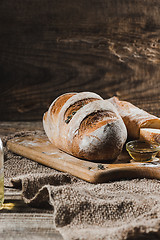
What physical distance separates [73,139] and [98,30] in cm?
129

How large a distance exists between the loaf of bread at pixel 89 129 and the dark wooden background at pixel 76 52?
100 cm

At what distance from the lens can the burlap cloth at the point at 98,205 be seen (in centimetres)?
77

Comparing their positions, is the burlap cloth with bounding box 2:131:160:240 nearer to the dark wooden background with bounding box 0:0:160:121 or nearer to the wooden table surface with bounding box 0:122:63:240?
the wooden table surface with bounding box 0:122:63:240

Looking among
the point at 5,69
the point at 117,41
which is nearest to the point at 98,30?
the point at 117,41

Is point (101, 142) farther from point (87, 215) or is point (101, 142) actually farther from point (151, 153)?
point (87, 215)

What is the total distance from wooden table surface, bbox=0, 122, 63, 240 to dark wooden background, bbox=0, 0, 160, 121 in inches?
57.1

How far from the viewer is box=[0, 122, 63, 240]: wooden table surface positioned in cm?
83

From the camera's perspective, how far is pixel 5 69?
8.00 ft

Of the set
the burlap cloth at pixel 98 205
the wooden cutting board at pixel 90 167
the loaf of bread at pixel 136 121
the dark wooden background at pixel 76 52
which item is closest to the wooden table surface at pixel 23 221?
the burlap cloth at pixel 98 205

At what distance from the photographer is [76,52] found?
241 cm

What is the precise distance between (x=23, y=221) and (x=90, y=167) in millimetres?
363

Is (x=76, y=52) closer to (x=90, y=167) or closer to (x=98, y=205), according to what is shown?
(x=90, y=167)

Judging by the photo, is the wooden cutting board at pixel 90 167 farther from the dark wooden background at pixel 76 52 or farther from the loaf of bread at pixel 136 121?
the dark wooden background at pixel 76 52

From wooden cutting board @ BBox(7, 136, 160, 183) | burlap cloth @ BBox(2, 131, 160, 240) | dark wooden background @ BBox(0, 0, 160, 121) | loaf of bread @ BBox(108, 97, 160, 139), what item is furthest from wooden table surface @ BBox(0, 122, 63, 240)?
dark wooden background @ BBox(0, 0, 160, 121)
